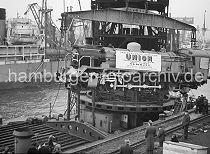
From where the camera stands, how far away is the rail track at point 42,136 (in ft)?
55.2

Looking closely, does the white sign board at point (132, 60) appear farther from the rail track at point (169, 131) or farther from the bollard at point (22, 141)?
the bollard at point (22, 141)

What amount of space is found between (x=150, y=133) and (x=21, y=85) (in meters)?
50.0

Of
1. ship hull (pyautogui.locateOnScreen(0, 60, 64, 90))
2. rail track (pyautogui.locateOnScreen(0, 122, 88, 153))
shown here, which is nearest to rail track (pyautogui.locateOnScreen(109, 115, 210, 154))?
rail track (pyautogui.locateOnScreen(0, 122, 88, 153))

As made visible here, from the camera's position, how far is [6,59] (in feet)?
204

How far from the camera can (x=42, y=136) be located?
18.0 metres

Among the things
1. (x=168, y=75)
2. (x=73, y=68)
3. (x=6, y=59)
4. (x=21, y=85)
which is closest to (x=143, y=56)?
(x=168, y=75)

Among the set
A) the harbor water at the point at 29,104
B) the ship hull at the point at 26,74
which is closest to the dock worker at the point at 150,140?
the harbor water at the point at 29,104

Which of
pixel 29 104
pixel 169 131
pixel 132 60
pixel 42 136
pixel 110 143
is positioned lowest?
pixel 29 104

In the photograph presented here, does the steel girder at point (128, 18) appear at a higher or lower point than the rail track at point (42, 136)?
higher

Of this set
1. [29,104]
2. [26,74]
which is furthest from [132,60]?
[26,74]

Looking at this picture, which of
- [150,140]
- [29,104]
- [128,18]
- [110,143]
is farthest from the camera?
[29,104]

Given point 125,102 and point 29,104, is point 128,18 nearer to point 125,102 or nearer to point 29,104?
point 125,102

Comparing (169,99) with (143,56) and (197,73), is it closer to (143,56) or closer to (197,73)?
(197,73)

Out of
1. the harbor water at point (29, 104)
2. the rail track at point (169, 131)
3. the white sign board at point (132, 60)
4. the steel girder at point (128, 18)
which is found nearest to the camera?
the rail track at point (169, 131)
